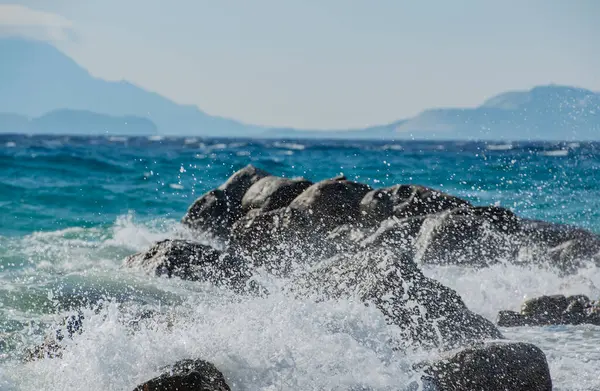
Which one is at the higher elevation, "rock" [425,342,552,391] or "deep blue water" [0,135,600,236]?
"rock" [425,342,552,391]

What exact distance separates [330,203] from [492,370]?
7.09 meters

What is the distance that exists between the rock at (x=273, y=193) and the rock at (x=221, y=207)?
12.1 inches

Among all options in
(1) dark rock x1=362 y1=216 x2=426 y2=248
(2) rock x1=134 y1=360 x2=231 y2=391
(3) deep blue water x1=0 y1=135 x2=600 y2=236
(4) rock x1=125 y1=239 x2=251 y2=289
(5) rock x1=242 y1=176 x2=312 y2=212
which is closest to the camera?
(2) rock x1=134 y1=360 x2=231 y2=391

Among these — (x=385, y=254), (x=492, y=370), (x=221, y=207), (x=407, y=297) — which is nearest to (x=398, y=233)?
(x=221, y=207)

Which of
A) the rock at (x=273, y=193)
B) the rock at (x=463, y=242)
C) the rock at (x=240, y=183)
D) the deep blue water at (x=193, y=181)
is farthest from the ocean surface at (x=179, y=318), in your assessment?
the rock at (x=273, y=193)

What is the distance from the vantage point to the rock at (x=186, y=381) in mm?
4648

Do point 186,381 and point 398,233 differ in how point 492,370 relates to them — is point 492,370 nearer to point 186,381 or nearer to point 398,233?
point 186,381

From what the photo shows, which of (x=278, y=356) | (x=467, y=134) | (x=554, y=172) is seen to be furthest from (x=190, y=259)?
(x=467, y=134)

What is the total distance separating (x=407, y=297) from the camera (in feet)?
20.2

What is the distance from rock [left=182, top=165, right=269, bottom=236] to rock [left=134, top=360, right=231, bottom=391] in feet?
27.8

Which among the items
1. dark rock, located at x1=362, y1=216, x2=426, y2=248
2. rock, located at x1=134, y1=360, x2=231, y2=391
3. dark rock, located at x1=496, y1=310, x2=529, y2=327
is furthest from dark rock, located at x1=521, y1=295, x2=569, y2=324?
rock, located at x1=134, y1=360, x2=231, y2=391

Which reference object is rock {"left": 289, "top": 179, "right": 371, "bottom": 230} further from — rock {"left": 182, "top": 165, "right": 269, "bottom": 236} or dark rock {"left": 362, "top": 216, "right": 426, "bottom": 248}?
rock {"left": 182, "top": 165, "right": 269, "bottom": 236}

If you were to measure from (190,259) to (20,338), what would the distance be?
Result: 3.07 meters

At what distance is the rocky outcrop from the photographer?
7496mm
